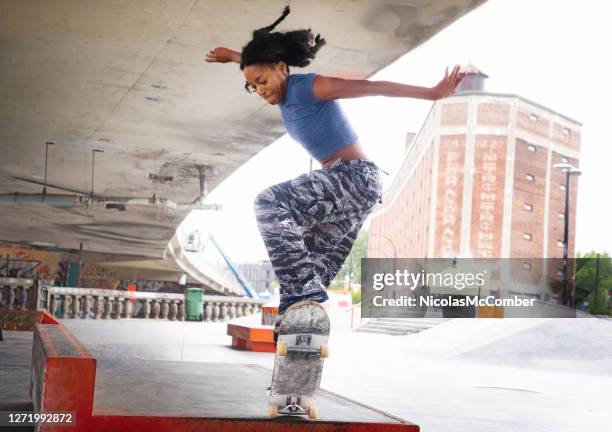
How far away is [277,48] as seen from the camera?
3.36 metres

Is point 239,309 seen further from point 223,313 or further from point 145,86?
point 145,86

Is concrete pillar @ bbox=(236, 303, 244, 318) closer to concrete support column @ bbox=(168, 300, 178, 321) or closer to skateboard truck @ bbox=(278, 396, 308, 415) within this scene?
concrete support column @ bbox=(168, 300, 178, 321)

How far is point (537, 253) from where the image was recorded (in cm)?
6103

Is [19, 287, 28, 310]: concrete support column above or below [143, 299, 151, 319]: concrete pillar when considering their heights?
above

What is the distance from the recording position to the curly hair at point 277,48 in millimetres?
3344

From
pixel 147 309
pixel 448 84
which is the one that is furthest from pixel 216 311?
pixel 448 84

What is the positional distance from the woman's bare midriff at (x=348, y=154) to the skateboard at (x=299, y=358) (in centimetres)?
78

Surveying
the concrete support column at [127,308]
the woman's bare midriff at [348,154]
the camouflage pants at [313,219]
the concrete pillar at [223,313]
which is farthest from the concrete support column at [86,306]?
the woman's bare midriff at [348,154]

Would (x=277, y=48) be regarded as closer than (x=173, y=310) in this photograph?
Yes

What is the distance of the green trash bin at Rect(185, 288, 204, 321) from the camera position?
79.7 ft

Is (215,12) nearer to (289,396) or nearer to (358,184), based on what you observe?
(358,184)

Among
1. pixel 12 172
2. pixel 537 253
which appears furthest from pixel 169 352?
pixel 537 253

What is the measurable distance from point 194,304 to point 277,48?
21819 mm

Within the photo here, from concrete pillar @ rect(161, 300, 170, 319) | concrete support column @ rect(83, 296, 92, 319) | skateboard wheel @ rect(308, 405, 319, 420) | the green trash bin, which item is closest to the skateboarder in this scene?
skateboard wheel @ rect(308, 405, 319, 420)
